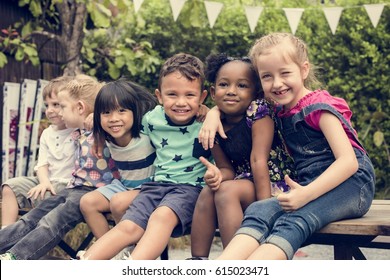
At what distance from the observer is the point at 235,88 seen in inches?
122

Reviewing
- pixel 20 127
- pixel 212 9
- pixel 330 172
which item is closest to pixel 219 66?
pixel 330 172

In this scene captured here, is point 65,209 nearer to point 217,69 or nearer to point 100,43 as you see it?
point 217,69

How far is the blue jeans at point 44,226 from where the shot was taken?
3363mm

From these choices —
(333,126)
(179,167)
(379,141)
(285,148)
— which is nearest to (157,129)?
(179,167)

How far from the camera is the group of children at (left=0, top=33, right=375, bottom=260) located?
2.70 metres

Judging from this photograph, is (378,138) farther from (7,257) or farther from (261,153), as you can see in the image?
(7,257)

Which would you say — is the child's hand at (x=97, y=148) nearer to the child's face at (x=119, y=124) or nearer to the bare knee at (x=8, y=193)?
the child's face at (x=119, y=124)

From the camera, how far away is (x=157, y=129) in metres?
3.45

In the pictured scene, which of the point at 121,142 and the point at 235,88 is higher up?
the point at 235,88

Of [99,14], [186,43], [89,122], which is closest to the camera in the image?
[89,122]

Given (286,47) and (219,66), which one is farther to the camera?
(219,66)

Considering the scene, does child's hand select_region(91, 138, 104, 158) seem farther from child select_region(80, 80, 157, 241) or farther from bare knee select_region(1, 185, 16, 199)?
bare knee select_region(1, 185, 16, 199)

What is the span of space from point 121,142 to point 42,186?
26.7 inches

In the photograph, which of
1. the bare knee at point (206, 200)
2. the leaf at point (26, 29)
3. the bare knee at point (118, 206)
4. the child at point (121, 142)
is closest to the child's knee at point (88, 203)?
the child at point (121, 142)
